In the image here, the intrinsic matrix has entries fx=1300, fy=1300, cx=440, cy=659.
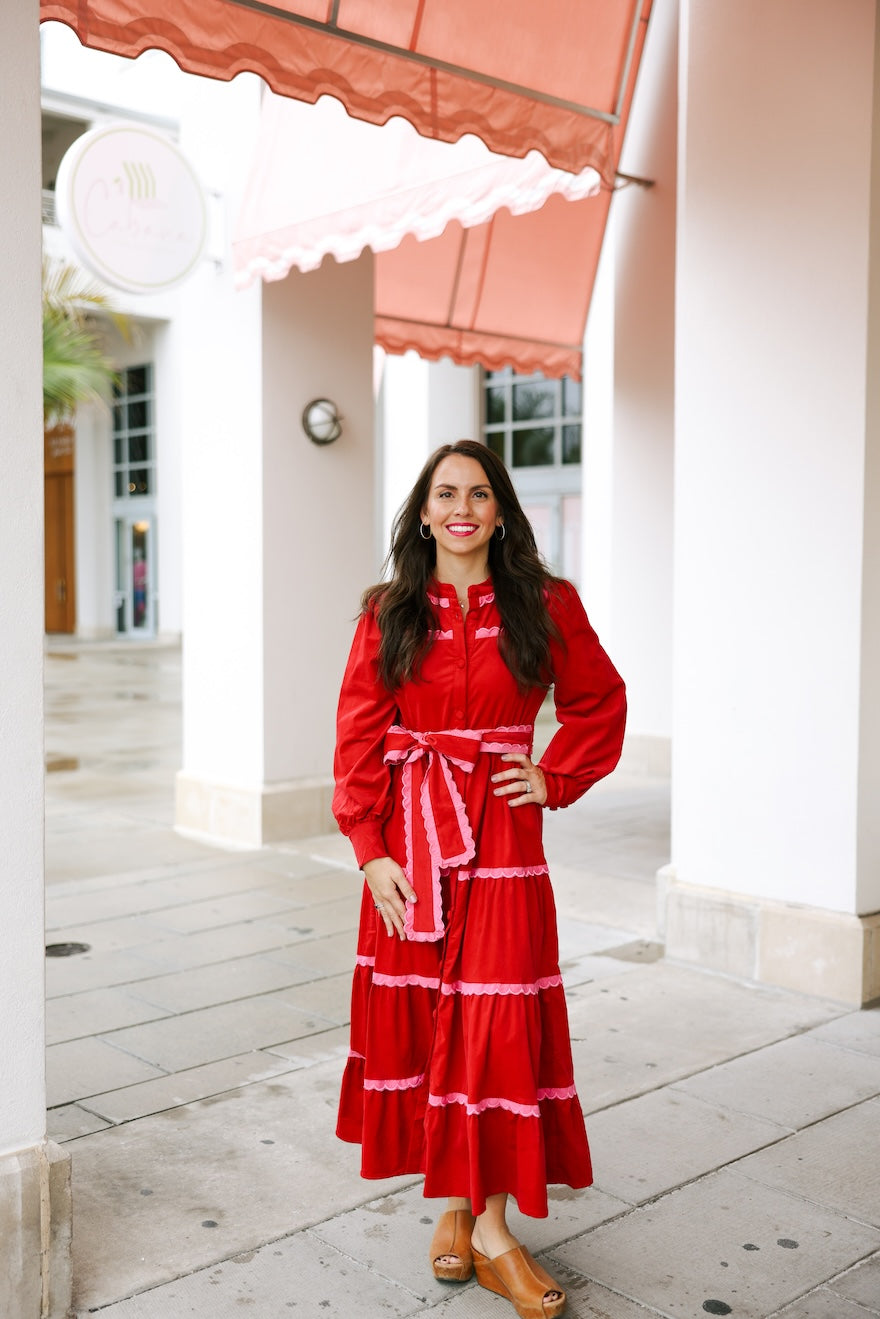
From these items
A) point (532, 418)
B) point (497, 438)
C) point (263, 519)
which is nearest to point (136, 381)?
point (497, 438)

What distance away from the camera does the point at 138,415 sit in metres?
26.5

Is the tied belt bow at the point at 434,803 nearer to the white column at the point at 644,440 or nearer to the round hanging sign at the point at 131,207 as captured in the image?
the round hanging sign at the point at 131,207

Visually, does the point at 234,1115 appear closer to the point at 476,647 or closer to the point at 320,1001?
the point at 320,1001

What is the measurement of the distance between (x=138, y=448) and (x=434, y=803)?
82.7 feet

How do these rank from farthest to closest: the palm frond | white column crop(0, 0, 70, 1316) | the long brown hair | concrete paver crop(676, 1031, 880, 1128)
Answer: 1. the palm frond
2. concrete paver crop(676, 1031, 880, 1128)
3. the long brown hair
4. white column crop(0, 0, 70, 1316)

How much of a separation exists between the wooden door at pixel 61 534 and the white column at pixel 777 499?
83.2 feet

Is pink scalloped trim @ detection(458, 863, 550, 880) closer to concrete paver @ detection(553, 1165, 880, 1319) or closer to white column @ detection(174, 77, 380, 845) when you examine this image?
concrete paver @ detection(553, 1165, 880, 1319)

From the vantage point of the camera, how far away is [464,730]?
2.68 m

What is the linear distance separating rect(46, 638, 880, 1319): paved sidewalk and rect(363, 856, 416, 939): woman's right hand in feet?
2.48

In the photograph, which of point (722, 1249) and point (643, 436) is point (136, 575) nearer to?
point (643, 436)

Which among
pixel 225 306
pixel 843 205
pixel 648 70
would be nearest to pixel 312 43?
pixel 843 205

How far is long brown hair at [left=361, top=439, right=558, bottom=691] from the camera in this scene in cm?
266

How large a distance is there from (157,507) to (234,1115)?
906 inches

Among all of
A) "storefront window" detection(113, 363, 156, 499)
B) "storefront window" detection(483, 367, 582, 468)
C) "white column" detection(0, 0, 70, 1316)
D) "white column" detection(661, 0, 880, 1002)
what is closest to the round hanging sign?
"white column" detection(661, 0, 880, 1002)
